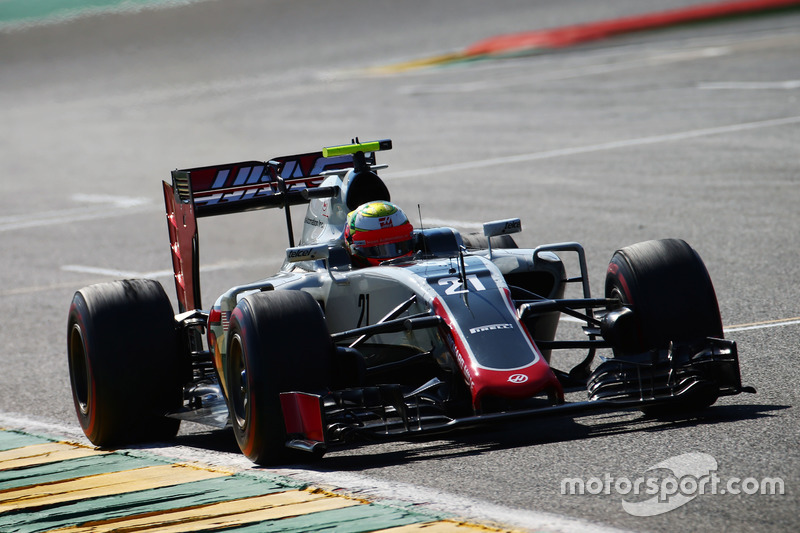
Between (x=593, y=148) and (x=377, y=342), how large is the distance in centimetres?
1391

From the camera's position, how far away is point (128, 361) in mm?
7797

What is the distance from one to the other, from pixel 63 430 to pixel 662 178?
11.0 meters

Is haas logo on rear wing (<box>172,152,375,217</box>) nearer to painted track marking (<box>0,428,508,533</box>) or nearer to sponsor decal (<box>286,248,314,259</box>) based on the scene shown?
sponsor decal (<box>286,248,314,259</box>)

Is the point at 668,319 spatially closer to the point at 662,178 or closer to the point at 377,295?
the point at 377,295

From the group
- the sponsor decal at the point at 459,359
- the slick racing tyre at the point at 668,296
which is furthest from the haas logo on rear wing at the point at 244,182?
the slick racing tyre at the point at 668,296

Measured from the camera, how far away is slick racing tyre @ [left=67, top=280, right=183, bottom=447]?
25.5ft

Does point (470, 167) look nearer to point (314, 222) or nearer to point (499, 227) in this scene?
point (314, 222)

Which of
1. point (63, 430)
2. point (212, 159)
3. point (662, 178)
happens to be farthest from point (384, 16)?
point (63, 430)

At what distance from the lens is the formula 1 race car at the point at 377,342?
22.0 feet

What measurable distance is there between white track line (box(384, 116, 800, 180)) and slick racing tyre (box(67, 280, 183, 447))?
13.1m

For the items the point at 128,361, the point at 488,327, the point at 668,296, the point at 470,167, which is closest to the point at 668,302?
the point at 668,296

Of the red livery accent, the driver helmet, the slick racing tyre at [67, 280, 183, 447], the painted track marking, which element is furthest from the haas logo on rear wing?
the red livery accent

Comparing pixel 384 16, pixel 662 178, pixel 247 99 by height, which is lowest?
pixel 662 178

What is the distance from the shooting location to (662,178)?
701 inches
